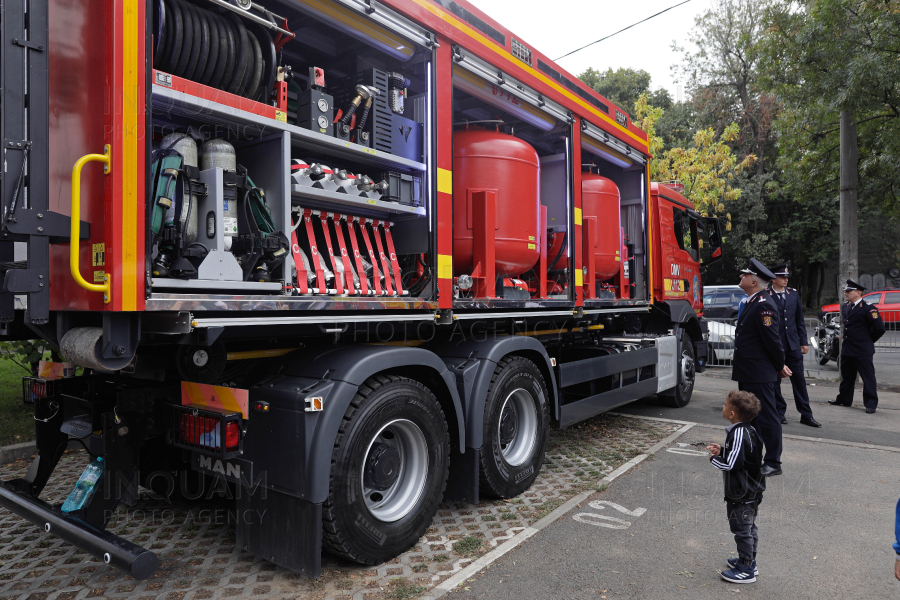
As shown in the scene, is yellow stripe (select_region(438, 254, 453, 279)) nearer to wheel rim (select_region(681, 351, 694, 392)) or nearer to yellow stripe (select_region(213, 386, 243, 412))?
yellow stripe (select_region(213, 386, 243, 412))

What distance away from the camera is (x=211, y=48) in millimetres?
2676

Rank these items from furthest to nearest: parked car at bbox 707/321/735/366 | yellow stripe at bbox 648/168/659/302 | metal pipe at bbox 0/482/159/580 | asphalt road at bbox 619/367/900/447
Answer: parked car at bbox 707/321/735/366 < yellow stripe at bbox 648/168/659/302 < asphalt road at bbox 619/367/900/447 < metal pipe at bbox 0/482/159/580

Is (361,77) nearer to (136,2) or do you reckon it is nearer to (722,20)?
(136,2)

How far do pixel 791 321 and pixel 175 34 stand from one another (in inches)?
Answer: 274

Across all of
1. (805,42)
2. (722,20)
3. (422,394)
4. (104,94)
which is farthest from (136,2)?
(722,20)

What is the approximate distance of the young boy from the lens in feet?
9.95

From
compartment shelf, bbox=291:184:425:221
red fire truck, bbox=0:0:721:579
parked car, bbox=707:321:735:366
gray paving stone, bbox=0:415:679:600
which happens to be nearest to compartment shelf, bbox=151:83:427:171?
red fire truck, bbox=0:0:721:579

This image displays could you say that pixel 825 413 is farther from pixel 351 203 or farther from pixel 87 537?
pixel 87 537

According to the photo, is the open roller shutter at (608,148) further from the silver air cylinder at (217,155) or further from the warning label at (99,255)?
the warning label at (99,255)

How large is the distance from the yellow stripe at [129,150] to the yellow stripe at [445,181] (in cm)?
189

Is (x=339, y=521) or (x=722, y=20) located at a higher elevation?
(x=722, y=20)

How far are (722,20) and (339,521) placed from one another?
3083 centimetres

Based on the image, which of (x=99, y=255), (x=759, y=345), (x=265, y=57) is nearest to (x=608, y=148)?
(x=759, y=345)

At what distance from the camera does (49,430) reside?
11.1 feet
